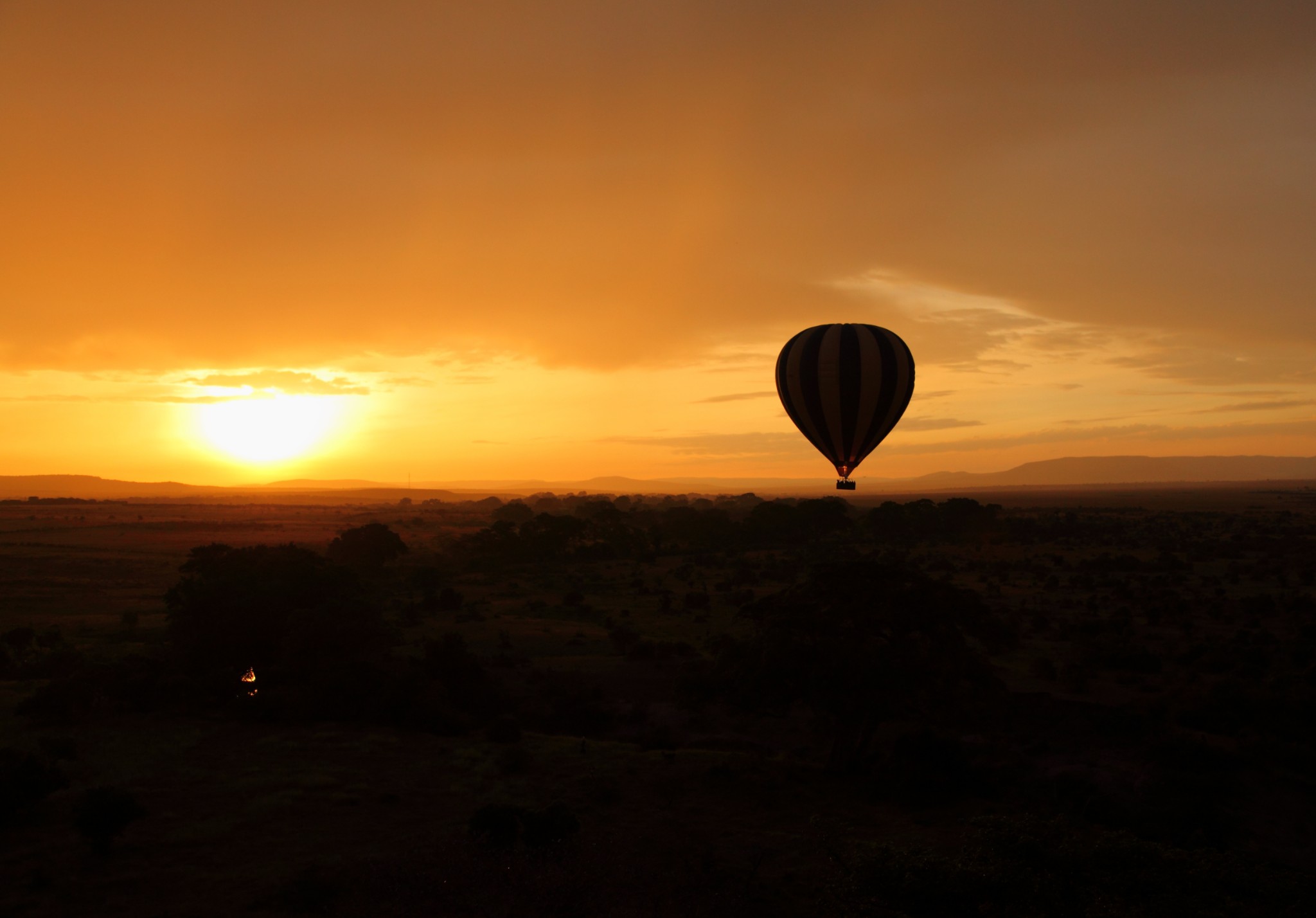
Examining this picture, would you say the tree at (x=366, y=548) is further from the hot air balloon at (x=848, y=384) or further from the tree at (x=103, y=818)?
the tree at (x=103, y=818)

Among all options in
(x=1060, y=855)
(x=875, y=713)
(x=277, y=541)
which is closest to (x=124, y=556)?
(x=277, y=541)

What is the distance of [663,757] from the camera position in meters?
22.5

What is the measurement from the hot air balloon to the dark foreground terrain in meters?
8.30

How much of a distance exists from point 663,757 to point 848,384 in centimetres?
1511

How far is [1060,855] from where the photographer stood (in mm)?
13672

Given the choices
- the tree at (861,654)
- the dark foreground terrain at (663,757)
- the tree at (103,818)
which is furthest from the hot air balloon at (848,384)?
the tree at (103,818)

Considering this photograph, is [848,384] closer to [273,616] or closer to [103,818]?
[273,616]

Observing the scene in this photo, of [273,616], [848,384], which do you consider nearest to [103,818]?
[273,616]

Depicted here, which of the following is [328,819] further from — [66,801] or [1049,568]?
[1049,568]

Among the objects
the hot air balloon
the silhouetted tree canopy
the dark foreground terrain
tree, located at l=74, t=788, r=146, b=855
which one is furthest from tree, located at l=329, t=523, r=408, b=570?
tree, located at l=74, t=788, r=146, b=855

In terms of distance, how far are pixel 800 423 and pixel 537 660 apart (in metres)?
14.5

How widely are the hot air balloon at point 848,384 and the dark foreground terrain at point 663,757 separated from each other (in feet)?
27.2

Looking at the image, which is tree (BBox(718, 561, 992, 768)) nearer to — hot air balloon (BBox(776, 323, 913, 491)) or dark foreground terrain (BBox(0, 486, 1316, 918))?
dark foreground terrain (BBox(0, 486, 1316, 918))

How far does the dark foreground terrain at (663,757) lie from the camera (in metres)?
13.9
